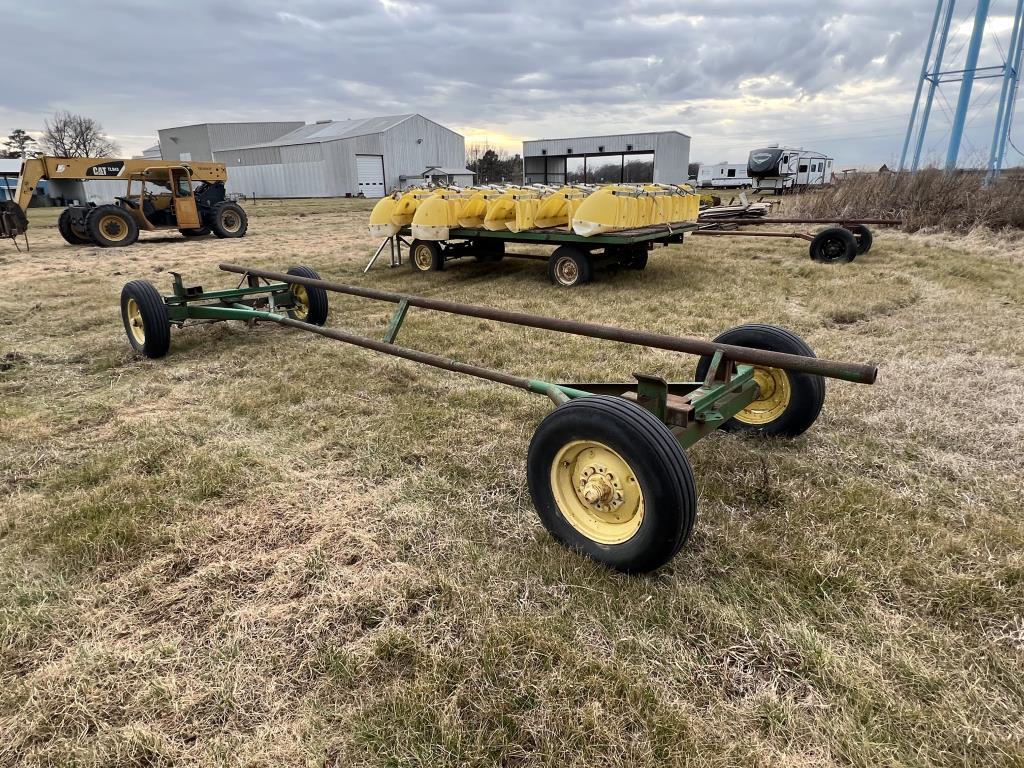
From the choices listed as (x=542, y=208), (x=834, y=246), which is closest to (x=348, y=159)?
(x=542, y=208)

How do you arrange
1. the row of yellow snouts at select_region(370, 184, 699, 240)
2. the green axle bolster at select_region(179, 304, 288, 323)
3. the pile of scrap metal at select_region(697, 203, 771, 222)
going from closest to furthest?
the green axle bolster at select_region(179, 304, 288, 323), the row of yellow snouts at select_region(370, 184, 699, 240), the pile of scrap metal at select_region(697, 203, 771, 222)

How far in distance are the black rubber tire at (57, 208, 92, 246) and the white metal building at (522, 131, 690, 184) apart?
35781 millimetres

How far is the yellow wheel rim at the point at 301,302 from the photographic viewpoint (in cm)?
604

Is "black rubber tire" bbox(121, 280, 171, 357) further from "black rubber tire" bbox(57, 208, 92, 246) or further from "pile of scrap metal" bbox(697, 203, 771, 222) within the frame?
"black rubber tire" bbox(57, 208, 92, 246)

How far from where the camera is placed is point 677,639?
6.55 ft

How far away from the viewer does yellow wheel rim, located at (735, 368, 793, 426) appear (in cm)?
333

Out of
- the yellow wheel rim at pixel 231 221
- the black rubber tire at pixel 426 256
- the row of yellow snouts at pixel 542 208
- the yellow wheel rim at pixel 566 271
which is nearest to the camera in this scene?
the row of yellow snouts at pixel 542 208

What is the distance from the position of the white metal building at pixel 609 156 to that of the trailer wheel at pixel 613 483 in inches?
1783

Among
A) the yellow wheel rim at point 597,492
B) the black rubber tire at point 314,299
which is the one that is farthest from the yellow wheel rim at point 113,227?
the yellow wheel rim at point 597,492

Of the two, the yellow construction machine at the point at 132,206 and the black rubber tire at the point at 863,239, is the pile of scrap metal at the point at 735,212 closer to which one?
the black rubber tire at the point at 863,239

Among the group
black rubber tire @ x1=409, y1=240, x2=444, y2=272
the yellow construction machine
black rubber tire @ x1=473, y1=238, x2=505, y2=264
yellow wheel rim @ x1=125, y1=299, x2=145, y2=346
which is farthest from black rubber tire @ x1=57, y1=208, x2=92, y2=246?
yellow wheel rim @ x1=125, y1=299, x2=145, y2=346

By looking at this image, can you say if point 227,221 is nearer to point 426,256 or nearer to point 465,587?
point 426,256

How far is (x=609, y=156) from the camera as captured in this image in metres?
46.0

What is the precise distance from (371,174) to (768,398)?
4333 cm
